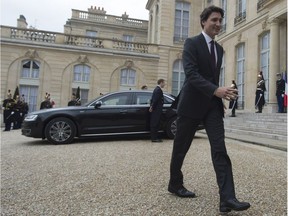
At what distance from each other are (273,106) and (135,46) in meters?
13.1

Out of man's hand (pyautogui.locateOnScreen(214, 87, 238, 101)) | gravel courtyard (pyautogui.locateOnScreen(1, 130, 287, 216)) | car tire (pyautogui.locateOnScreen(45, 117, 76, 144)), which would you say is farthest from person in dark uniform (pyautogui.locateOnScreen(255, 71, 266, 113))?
man's hand (pyautogui.locateOnScreen(214, 87, 238, 101))

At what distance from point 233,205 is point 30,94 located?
22.5 metres

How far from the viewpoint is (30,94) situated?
22.7m

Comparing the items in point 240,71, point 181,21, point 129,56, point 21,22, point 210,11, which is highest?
point 21,22

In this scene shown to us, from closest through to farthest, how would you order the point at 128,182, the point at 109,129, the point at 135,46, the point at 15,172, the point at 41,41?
the point at 128,182
the point at 15,172
the point at 109,129
the point at 41,41
the point at 135,46

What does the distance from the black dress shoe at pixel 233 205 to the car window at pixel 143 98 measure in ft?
20.1

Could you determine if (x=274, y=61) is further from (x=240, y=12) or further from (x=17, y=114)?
(x=17, y=114)

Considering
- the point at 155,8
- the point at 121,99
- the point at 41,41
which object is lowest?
the point at 121,99

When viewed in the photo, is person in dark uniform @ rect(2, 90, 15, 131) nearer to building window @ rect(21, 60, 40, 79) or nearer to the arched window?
building window @ rect(21, 60, 40, 79)

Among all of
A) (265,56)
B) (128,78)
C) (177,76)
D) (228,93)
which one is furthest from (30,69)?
(228,93)

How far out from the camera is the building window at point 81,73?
2347cm

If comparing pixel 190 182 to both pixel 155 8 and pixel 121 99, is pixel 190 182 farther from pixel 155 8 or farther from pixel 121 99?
pixel 155 8

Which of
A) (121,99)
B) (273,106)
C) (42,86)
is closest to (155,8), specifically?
(42,86)

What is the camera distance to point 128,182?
3.78m
